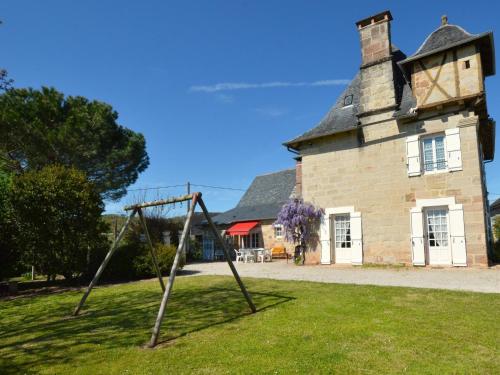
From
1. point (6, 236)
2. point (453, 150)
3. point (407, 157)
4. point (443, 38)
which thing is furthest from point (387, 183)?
point (6, 236)

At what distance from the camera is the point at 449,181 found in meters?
11.8

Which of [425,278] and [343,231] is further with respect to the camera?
[343,231]

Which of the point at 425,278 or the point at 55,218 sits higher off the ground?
the point at 55,218

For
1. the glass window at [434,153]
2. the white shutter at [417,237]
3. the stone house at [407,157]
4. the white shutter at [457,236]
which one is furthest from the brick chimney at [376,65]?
the white shutter at [457,236]

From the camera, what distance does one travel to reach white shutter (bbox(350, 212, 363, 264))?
44.1 feet

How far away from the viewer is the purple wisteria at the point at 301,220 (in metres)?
14.7

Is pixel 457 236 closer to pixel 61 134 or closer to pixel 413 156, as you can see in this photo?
pixel 413 156

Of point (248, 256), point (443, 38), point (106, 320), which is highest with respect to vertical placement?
point (443, 38)

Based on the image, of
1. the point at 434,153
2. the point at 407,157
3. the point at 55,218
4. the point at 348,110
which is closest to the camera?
the point at 55,218

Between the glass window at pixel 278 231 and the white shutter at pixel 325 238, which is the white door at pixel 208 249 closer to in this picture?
the glass window at pixel 278 231

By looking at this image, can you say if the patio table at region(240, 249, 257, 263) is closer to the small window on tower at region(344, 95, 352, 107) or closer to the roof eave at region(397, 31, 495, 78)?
the small window on tower at region(344, 95, 352, 107)

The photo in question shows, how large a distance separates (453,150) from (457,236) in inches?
116

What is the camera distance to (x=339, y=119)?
49.1 feet

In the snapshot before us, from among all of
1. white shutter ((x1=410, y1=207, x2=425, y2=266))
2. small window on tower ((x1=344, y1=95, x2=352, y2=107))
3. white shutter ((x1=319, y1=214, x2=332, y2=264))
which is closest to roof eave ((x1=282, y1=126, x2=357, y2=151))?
small window on tower ((x1=344, y1=95, x2=352, y2=107))
